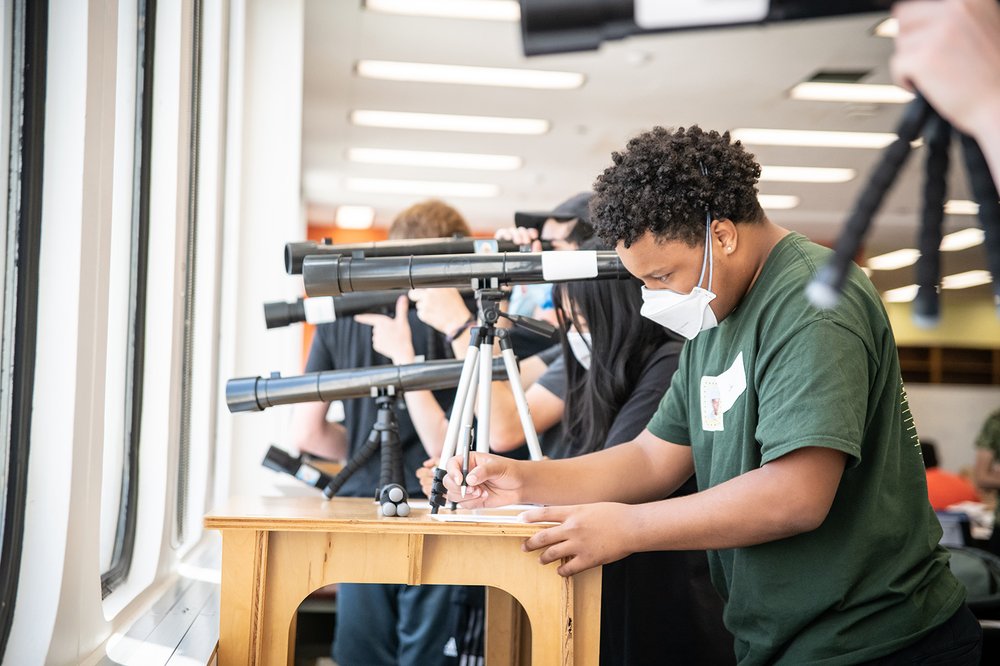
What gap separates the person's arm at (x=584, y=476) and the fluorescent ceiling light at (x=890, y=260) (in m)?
8.36

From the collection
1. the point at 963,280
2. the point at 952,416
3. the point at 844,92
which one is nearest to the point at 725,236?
the point at 844,92

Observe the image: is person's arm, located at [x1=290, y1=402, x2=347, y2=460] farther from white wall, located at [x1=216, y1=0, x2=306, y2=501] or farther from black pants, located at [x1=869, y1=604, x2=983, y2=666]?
black pants, located at [x1=869, y1=604, x2=983, y2=666]

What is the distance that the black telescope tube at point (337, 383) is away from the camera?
5.93ft

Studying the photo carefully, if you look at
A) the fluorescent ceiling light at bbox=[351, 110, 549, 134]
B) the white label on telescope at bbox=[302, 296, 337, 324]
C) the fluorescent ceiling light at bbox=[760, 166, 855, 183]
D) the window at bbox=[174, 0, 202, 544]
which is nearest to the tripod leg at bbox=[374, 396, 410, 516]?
the white label on telescope at bbox=[302, 296, 337, 324]

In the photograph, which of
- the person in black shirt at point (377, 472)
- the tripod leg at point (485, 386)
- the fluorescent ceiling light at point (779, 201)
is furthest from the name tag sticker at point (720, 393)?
the fluorescent ceiling light at point (779, 201)

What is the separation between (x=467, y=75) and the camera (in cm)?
538

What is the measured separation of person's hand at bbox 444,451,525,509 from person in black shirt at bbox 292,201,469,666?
34.0 inches

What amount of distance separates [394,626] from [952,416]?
10.9 meters

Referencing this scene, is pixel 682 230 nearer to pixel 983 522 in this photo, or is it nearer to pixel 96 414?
pixel 96 414

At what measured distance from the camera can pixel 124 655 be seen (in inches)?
63.3

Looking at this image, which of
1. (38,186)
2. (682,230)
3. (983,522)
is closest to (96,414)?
(38,186)

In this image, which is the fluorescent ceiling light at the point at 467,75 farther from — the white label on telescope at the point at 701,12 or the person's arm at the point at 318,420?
the white label on telescope at the point at 701,12

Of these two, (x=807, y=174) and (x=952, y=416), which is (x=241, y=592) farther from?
(x=952, y=416)

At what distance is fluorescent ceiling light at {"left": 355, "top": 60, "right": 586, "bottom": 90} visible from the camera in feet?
17.2
